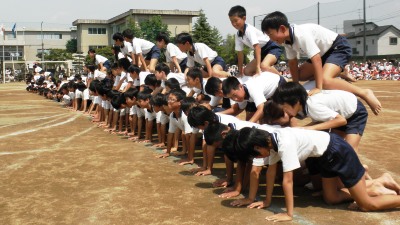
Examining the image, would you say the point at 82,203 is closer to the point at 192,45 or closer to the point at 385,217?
the point at 385,217

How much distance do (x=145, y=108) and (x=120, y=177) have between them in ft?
9.46

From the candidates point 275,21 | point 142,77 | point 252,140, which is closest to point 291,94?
point 252,140

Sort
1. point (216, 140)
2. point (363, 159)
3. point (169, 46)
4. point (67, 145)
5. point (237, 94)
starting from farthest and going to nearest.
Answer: point (169, 46) < point (67, 145) < point (363, 159) < point (237, 94) < point (216, 140)

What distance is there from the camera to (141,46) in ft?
37.7

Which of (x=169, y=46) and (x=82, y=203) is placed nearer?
(x=82, y=203)

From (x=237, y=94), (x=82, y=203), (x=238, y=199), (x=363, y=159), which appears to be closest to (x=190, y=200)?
(x=238, y=199)

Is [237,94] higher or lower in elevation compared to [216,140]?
higher

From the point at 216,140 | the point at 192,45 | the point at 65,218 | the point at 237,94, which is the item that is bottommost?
the point at 65,218

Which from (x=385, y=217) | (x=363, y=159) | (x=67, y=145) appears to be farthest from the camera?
(x=67, y=145)

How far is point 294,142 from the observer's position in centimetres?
422

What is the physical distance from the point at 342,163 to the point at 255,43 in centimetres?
353

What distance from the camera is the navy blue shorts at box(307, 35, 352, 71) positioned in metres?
5.77

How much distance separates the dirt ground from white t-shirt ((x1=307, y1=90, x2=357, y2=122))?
3.15 ft

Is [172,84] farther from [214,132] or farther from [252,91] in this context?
[214,132]
